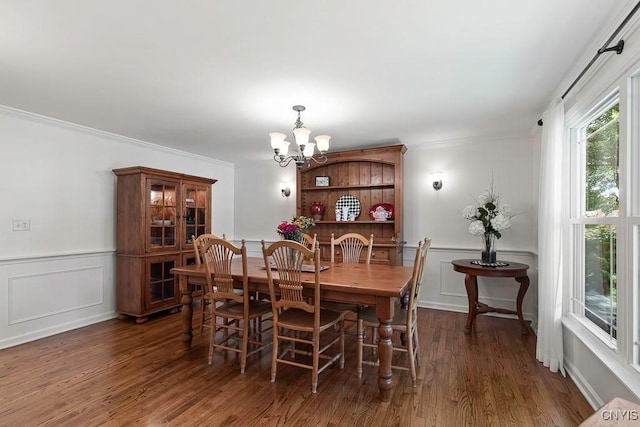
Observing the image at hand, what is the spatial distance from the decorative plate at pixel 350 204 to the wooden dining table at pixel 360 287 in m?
1.74

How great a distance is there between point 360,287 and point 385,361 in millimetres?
523

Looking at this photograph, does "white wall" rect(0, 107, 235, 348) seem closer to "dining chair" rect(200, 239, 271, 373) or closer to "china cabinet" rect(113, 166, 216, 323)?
"china cabinet" rect(113, 166, 216, 323)

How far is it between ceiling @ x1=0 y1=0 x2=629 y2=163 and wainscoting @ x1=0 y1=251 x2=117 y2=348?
1546 millimetres

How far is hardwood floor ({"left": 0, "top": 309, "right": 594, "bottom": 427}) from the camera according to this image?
200 cm

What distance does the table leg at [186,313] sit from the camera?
9.80ft

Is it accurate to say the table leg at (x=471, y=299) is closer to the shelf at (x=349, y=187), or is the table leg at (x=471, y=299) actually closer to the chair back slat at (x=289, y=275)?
the shelf at (x=349, y=187)

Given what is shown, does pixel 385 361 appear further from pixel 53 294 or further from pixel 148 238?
pixel 53 294

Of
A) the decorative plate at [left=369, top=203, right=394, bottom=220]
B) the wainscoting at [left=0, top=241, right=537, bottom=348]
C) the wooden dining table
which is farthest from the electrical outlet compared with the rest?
the decorative plate at [left=369, top=203, right=394, bottom=220]

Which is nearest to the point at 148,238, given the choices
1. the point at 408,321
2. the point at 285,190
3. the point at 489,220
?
the point at 285,190

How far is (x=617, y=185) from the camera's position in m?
2.01

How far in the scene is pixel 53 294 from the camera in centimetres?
349

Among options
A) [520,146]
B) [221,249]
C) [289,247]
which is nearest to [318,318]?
[289,247]

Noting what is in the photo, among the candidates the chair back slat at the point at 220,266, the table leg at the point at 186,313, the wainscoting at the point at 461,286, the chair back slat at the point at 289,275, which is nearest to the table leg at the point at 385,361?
the chair back slat at the point at 289,275

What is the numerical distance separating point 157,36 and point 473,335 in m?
3.70
